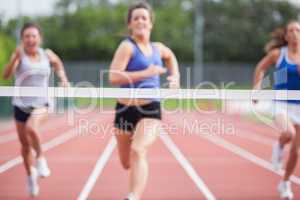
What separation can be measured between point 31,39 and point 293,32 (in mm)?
2347

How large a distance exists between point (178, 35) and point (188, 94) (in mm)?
39824

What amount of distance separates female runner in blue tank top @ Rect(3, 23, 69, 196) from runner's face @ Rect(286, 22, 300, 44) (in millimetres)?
2046

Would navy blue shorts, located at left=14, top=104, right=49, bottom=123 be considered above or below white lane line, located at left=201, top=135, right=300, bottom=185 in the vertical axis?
above

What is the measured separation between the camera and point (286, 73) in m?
5.87

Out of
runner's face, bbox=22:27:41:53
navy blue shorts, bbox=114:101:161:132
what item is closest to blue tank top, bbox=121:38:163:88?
navy blue shorts, bbox=114:101:161:132

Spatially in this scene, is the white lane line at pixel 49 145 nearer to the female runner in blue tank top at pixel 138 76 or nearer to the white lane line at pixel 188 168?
the white lane line at pixel 188 168

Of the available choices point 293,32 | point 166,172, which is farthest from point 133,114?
point 166,172

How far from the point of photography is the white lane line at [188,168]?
21.8 ft

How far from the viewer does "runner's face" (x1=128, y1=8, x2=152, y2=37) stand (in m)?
4.89

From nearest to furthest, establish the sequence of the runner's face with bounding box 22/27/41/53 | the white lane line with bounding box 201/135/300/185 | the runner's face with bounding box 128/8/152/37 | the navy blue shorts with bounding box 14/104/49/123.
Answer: the runner's face with bounding box 128/8/152/37, the runner's face with bounding box 22/27/41/53, the navy blue shorts with bounding box 14/104/49/123, the white lane line with bounding box 201/135/300/185

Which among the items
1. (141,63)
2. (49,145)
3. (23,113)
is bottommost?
(49,145)

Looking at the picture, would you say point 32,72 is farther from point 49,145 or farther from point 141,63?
point 49,145

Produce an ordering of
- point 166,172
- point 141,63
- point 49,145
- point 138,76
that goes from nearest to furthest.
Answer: point 138,76, point 141,63, point 166,172, point 49,145

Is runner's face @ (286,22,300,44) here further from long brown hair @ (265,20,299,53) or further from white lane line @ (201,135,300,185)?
white lane line @ (201,135,300,185)
